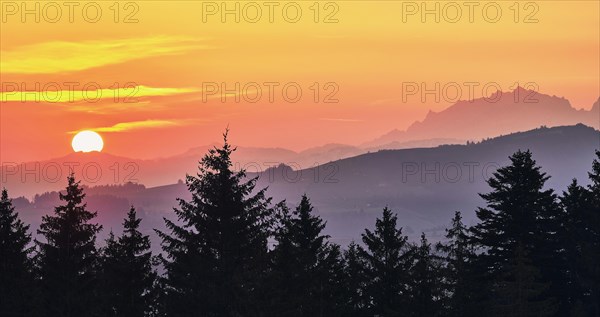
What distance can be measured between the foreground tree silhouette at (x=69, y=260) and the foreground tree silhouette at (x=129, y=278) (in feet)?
14.0

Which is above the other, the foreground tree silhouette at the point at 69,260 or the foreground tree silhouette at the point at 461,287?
the foreground tree silhouette at the point at 69,260

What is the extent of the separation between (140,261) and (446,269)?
2519 cm

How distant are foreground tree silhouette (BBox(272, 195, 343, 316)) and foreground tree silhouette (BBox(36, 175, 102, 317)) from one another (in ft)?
32.1

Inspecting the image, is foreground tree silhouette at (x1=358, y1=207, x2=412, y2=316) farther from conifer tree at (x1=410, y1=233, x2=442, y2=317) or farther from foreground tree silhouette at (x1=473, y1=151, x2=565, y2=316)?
foreground tree silhouette at (x1=473, y1=151, x2=565, y2=316)

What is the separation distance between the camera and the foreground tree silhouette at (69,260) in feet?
155

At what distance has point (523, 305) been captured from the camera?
2115 inches

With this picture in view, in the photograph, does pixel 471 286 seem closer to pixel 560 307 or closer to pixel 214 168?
pixel 560 307

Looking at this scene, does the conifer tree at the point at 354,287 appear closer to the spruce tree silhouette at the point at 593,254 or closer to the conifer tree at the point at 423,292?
the conifer tree at the point at 423,292

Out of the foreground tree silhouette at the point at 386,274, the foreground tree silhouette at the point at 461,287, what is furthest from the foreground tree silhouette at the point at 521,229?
the foreground tree silhouette at the point at 386,274

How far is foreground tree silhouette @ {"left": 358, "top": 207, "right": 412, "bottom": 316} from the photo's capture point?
199 ft

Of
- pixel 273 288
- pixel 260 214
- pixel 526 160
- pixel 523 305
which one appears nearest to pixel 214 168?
pixel 260 214

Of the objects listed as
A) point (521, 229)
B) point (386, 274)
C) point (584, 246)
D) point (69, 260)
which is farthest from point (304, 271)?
point (584, 246)

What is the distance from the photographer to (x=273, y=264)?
164 feet

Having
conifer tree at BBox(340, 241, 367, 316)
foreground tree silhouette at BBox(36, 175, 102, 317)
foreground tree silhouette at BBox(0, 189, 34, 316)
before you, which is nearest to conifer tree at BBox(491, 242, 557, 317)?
conifer tree at BBox(340, 241, 367, 316)
